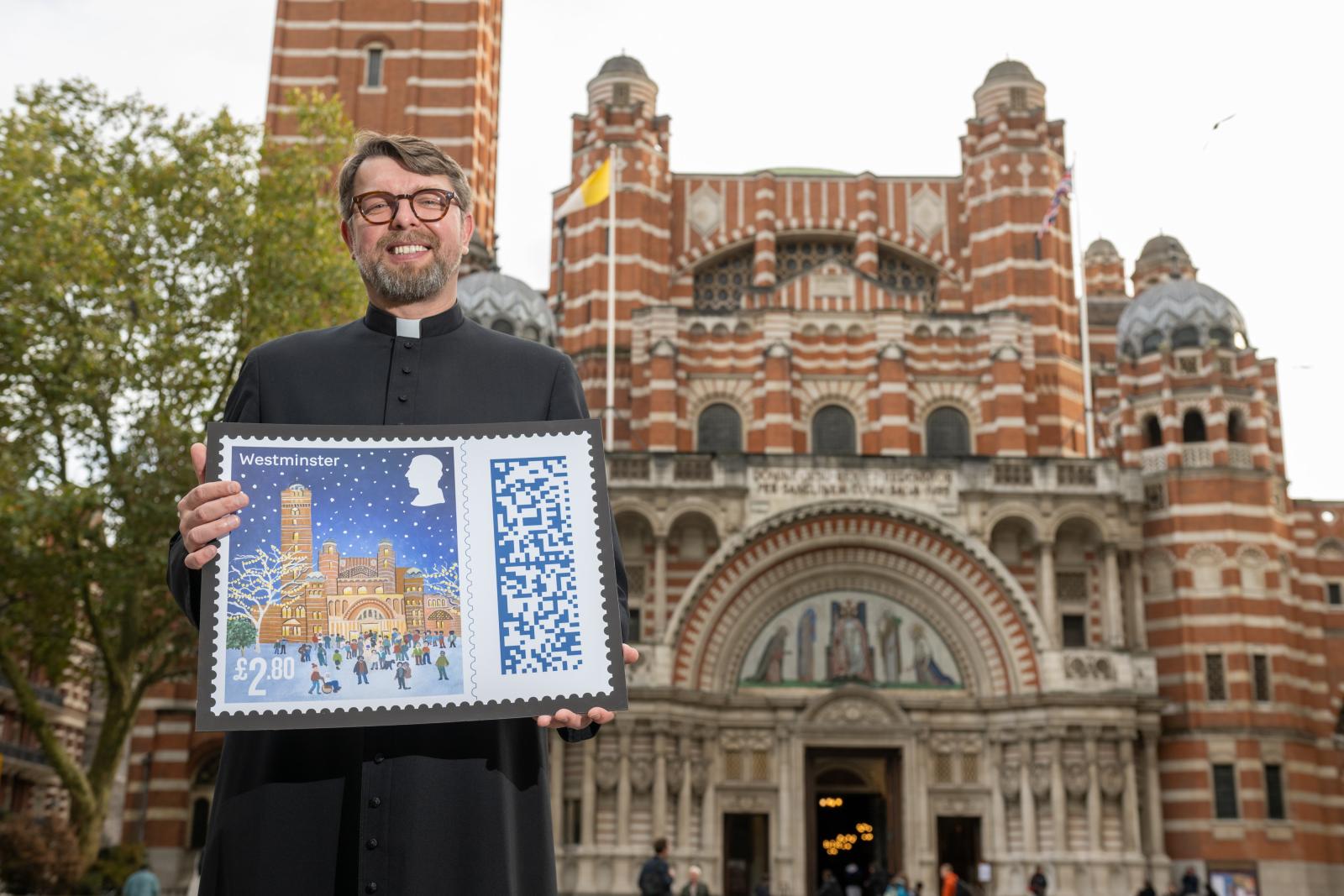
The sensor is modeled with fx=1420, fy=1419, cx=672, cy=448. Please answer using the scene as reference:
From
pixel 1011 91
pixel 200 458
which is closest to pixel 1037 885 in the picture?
pixel 1011 91

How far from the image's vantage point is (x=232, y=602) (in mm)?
3480

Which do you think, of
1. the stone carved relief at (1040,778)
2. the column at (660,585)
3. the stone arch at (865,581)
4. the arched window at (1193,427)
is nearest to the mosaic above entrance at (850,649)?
the stone arch at (865,581)

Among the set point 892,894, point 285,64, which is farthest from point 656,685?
point 285,64

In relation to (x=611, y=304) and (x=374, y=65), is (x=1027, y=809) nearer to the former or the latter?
(x=611, y=304)

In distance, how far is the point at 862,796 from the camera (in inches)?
1475

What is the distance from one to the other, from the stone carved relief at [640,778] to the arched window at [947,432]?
456 inches

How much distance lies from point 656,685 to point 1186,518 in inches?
567

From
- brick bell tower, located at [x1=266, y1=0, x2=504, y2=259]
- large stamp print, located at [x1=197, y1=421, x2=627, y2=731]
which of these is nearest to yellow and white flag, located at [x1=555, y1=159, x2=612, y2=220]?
brick bell tower, located at [x1=266, y1=0, x2=504, y2=259]

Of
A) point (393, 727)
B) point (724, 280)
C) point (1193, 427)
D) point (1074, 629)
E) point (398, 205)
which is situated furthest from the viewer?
point (724, 280)

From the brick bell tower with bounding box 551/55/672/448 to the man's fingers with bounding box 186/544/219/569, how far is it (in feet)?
116

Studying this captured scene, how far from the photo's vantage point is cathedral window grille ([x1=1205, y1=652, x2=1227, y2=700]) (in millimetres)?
35125

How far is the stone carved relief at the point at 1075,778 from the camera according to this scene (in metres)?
32.4

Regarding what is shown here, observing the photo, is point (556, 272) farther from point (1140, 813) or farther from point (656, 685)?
point (1140, 813)

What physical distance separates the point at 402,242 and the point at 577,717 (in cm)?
142
